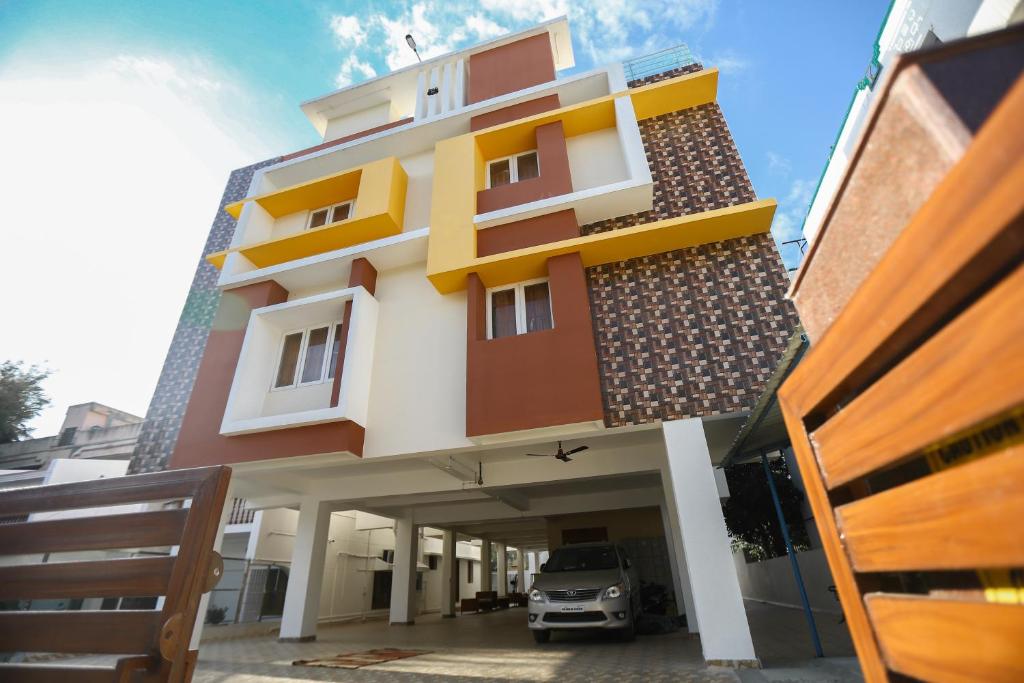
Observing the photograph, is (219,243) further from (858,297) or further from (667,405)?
(858,297)

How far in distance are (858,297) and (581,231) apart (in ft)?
22.6

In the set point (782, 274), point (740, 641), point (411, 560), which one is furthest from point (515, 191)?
point (411, 560)

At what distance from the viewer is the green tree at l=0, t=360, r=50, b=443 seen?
15.4 metres

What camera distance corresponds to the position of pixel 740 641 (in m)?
5.32

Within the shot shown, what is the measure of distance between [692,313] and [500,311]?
2.92 m

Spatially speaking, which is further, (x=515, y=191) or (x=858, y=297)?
(x=515, y=191)

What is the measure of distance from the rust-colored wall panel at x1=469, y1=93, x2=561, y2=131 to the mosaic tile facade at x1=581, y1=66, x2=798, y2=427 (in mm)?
2762

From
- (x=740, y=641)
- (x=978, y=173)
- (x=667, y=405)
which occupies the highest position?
(x=667, y=405)

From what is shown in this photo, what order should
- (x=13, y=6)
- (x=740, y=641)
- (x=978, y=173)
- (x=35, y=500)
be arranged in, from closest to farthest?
1. (x=978, y=173)
2. (x=35, y=500)
3. (x=740, y=641)
4. (x=13, y=6)

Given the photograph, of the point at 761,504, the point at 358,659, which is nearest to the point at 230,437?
the point at 358,659

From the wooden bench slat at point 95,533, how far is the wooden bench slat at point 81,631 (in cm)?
24

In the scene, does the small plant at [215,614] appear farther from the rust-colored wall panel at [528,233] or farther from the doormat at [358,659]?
the rust-colored wall panel at [528,233]

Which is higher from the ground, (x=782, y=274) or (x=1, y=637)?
(x=782, y=274)

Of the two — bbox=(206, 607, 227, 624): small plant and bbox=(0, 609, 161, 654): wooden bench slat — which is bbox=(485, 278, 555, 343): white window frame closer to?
bbox=(0, 609, 161, 654): wooden bench slat
